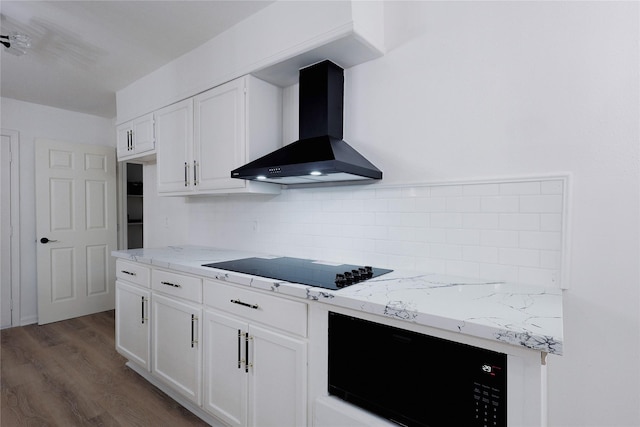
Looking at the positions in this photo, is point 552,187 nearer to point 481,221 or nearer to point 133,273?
point 481,221

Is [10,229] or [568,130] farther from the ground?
[568,130]

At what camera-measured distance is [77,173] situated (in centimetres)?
390

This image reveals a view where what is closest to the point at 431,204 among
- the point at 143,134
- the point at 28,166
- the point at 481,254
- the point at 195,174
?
the point at 481,254

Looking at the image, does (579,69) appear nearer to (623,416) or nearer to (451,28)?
(451,28)

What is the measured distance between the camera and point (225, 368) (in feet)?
5.87

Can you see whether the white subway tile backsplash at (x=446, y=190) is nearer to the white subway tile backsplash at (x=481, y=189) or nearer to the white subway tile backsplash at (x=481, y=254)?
the white subway tile backsplash at (x=481, y=189)

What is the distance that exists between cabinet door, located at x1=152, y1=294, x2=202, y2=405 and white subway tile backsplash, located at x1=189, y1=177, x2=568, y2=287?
71 centimetres

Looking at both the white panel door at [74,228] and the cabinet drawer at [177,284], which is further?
the white panel door at [74,228]

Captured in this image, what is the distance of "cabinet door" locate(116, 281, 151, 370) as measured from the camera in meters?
2.35

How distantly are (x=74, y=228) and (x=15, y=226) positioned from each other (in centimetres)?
51

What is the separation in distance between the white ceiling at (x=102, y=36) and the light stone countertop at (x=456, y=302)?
1.56 meters

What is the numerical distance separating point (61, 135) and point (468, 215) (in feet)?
14.8

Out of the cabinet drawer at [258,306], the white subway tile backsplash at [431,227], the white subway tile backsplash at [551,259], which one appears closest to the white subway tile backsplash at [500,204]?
the white subway tile backsplash at [431,227]

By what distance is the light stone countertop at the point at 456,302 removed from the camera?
0.94 m
